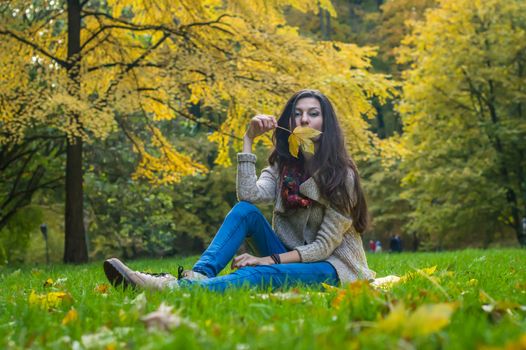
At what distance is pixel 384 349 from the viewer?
1.34 m

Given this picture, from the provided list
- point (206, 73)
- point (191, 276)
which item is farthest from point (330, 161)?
point (206, 73)

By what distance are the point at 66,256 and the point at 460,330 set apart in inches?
366

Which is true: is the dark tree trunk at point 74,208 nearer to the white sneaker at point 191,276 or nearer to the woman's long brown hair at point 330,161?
the woman's long brown hair at point 330,161

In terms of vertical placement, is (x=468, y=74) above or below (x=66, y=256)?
above

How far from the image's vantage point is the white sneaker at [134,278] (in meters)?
2.93

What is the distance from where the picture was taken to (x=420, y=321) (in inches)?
55.5

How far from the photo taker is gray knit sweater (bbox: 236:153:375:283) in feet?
11.9

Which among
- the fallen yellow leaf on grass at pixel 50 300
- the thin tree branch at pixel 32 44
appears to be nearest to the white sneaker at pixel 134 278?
the fallen yellow leaf on grass at pixel 50 300

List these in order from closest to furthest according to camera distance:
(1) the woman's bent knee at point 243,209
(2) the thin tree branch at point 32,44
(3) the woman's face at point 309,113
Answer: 1. (1) the woman's bent knee at point 243,209
2. (3) the woman's face at point 309,113
3. (2) the thin tree branch at point 32,44

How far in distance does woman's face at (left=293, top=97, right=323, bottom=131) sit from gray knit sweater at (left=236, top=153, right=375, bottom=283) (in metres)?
0.41

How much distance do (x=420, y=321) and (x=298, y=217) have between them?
245 cm

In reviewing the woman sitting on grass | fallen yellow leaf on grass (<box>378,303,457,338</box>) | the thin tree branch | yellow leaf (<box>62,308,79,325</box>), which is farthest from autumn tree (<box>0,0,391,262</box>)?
fallen yellow leaf on grass (<box>378,303,457,338</box>)

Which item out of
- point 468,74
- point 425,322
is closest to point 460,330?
point 425,322

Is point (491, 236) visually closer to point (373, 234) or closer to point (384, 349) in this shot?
point (373, 234)
